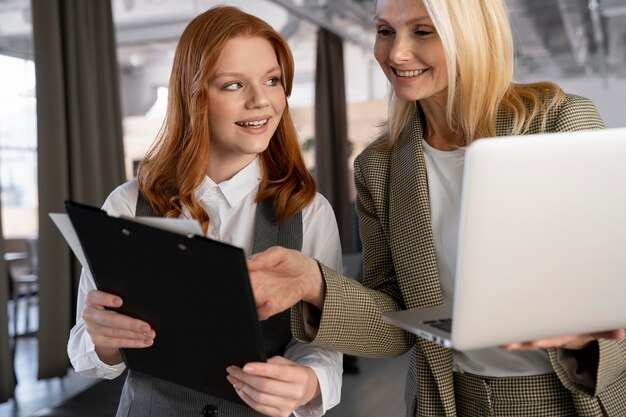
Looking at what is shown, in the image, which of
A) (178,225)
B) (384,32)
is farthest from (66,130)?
(178,225)

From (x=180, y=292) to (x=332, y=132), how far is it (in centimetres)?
978

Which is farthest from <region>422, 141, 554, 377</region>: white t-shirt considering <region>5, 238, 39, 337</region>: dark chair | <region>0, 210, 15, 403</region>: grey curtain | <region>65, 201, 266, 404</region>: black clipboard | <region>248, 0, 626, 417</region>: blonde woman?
<region>5, 238, 39, 337</region>: dark chair

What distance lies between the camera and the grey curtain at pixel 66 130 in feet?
17.4

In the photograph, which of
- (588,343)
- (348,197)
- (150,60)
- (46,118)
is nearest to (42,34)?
(46,118)

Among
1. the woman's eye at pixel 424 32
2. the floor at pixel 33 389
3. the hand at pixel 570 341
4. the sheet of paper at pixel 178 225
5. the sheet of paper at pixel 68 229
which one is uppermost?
the woman's eye at pixel 424 32

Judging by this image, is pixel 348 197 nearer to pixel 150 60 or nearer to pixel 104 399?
pixel 150 60

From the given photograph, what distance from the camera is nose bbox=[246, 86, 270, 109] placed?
156cm

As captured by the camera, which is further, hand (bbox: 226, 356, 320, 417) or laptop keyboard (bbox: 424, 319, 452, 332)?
hand (bbox: 226, 356, 320, 417)

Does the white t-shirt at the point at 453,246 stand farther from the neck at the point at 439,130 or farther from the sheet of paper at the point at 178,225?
the sheet of paper at the point at 178,225

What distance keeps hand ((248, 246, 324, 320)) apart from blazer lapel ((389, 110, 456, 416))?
220mm

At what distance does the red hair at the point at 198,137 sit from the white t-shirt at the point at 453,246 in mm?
269

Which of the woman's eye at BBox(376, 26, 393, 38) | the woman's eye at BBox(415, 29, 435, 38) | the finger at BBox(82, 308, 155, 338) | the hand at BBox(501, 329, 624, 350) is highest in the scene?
the woman's eye at BBox(376, 26, 393, 38)

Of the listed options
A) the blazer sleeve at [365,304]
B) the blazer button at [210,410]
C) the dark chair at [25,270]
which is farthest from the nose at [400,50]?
the dark chair at [25,270]

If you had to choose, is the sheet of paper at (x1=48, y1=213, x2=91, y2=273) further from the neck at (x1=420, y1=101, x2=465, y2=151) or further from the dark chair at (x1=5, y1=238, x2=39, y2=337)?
the dark chair at (x1=5, y1=238, x2=39, y2=337)
